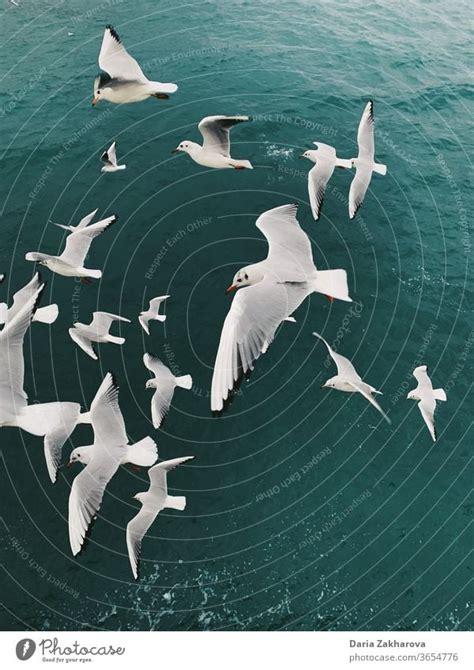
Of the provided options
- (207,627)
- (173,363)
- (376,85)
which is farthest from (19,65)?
(207,627)

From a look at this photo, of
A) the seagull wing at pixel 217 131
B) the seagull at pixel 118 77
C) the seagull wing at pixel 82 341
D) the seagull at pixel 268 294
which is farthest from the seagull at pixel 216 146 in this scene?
the seagull wing at pixel 82 341

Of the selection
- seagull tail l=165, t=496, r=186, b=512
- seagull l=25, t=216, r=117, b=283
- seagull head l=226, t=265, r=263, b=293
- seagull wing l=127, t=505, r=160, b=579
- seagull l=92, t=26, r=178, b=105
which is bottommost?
seagull wing l=127, t=505, r=160, b=579

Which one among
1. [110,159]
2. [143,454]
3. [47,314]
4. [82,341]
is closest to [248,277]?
[143,454]

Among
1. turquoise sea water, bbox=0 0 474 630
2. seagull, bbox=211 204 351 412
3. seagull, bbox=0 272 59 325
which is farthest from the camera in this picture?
turquoise sea water, bbox=0 0 474 630

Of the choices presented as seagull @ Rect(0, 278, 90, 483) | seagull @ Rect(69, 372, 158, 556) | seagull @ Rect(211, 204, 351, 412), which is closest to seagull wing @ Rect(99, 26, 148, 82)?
seagull @ Rect(211, 204, 351, 412)

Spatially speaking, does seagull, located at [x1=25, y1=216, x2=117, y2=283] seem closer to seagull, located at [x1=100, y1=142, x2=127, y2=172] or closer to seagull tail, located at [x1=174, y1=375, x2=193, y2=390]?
seagull tail, located at [x1=174, y1=375, x2=193, y2=390]

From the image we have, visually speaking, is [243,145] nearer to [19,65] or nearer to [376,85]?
[376,85]

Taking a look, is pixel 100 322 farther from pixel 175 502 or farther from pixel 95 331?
pixel 175 502
